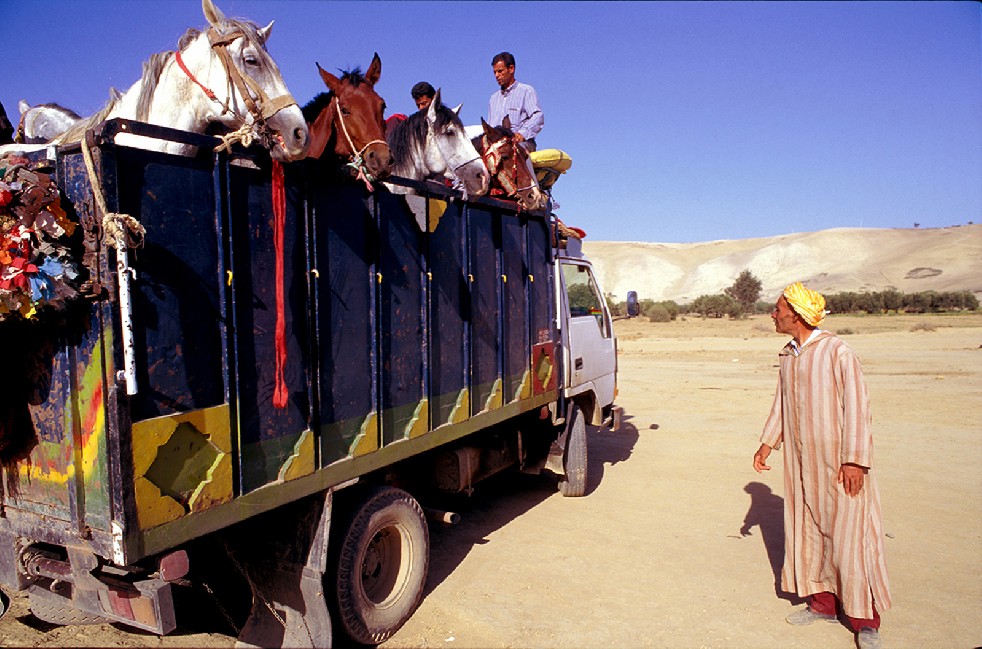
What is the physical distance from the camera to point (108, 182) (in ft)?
7.20

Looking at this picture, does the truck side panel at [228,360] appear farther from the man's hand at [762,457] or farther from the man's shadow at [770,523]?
the man's shadow at [770,523]

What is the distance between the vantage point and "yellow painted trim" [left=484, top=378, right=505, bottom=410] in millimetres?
4792

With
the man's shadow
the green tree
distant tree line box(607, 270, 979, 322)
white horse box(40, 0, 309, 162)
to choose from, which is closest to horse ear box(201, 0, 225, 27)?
white horse box(40, 0, 309, 162)

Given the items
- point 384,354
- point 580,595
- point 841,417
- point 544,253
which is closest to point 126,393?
point 384,354

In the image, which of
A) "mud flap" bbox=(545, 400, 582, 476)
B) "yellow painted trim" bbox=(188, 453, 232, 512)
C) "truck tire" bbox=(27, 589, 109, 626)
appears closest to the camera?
"yellow painted trim" bbox=(188, 453, 232, 512)

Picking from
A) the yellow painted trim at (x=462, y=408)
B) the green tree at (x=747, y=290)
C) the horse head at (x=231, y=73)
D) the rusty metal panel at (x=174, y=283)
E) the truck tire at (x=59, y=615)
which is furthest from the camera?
the green tree at (x=747, y=290)

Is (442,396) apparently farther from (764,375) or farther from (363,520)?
(764,375)

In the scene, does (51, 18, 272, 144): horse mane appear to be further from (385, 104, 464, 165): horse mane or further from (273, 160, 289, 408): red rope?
(385, 104, 464, 165): horse mane

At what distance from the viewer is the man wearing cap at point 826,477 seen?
11.7 feet

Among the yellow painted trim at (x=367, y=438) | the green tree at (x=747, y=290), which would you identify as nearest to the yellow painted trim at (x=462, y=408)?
the yellow painted trim at (x=367, y=438)

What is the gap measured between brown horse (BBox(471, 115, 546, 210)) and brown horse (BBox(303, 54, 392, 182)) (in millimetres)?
1631

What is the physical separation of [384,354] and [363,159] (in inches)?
42.7

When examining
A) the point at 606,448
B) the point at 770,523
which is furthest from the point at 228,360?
the point at 606,448

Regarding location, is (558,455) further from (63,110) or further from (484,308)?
(63,110)
